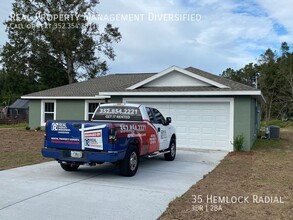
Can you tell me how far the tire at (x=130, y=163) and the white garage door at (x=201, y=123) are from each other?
22.6 ft

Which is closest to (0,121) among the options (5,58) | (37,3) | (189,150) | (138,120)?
(5,58)

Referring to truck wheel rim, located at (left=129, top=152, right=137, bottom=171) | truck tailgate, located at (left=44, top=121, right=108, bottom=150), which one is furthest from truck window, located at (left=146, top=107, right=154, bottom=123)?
truck tailgate, located at (left=44, top=121, right=108, bottom=150)

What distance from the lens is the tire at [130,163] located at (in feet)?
28.4

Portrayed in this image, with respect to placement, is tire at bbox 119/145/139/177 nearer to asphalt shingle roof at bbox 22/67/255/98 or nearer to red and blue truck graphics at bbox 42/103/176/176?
red and blue truck graphics at bbox 42/103/176/176

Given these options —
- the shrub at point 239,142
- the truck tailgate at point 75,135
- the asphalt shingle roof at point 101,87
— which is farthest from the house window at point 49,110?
the truck tailgate at point 75,135

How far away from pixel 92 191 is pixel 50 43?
121 ft

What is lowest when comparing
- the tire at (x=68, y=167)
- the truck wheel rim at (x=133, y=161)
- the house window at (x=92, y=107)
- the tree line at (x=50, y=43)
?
the tire at (x=68, y=167)

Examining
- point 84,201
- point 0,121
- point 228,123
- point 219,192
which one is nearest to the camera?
point 84,201

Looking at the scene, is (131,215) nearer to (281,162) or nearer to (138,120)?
(138,120)

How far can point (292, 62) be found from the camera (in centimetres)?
4744

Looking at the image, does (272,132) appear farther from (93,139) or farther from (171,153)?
(93,139)

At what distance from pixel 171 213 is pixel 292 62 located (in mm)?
46887

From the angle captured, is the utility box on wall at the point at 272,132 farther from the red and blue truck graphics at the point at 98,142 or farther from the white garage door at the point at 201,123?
the red and blue truck graphics at the point at 98,142

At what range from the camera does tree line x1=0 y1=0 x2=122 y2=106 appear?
40.6 m
